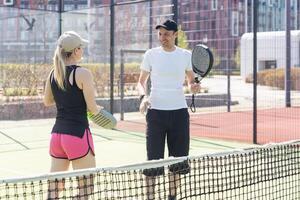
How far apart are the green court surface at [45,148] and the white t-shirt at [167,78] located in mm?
2849

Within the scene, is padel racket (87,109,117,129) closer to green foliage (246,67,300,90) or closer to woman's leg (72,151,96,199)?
woman's leg (72,151,96,199)

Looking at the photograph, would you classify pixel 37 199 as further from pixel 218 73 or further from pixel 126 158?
pixel 218 73

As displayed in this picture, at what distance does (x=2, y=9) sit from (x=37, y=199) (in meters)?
10.6

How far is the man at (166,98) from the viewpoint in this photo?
5465 millimetres

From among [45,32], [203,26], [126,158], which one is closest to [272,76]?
[203,26]

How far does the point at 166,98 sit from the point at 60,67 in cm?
121

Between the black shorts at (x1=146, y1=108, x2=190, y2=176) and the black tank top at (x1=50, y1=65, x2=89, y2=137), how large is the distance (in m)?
0.98

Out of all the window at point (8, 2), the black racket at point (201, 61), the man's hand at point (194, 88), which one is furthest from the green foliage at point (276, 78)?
the man's hand at point (194, 88)

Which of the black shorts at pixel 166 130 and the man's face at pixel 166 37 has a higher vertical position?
the man's face at pixel 166 37

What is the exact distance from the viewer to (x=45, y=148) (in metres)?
10.5

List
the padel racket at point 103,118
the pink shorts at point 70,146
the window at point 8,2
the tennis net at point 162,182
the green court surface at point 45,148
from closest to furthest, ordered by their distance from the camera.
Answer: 1. the tennis net at point 162,182
2. the pink shorts at point 70,146
3. the padel racket at point 103,118
4. the green court surface at point 45,148
5. the window at point 8,2

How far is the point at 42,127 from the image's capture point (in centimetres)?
1409

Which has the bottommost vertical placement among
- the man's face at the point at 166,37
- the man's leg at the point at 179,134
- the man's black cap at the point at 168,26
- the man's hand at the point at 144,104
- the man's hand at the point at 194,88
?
the man's leg at the point at 179,134

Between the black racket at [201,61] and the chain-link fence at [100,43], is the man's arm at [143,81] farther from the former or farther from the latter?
the chain-link fence at [100,43]
